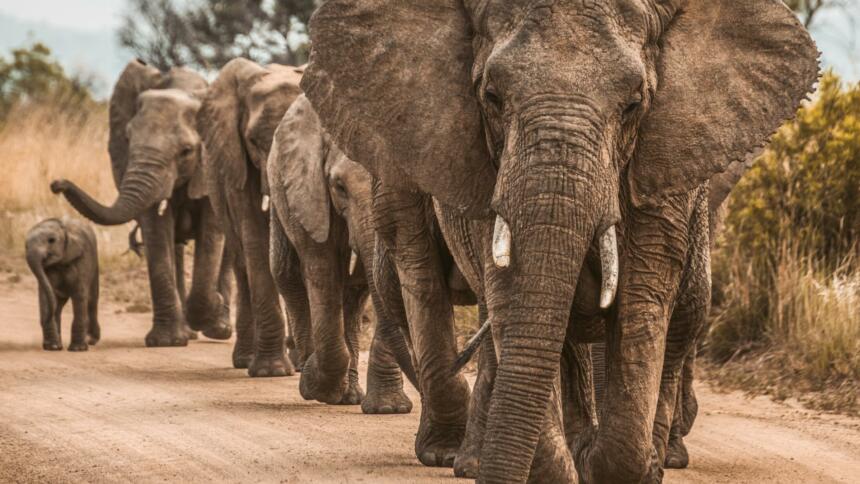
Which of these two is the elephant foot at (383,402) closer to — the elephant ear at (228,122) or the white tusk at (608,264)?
the elephant ear at (228,122)

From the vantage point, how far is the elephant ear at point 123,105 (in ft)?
48.7

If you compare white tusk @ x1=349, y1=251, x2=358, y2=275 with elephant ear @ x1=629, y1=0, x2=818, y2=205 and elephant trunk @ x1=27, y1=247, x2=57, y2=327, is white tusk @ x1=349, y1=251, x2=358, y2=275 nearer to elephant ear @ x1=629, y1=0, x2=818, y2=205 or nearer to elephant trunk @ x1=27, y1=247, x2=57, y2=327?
elephant ear @ x1=629, y1=0, x2=818, y2=205

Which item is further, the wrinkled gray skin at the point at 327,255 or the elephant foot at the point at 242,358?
the elephant foot at the point at 242,358

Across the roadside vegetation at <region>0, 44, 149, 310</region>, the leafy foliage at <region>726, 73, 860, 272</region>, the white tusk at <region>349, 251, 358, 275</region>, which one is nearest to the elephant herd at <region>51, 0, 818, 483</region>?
the white tusk at <region>349, 251, 358, 275</region>

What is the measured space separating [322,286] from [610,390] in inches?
145

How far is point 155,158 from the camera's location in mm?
13516

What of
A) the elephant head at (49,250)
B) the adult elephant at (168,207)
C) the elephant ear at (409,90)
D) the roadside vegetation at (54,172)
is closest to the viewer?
the elephant ear at (409,90)

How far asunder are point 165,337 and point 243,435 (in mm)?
5341

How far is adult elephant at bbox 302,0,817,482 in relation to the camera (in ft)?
15.6

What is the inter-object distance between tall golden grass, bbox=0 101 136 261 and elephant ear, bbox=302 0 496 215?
12.3 m

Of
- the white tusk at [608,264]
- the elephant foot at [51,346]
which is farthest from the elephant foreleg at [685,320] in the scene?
the elephant foot at [51,346]

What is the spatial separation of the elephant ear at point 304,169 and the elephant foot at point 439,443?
6.76 feet

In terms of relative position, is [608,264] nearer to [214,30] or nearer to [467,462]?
[467,462]

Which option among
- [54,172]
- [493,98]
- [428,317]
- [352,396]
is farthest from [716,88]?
[54,172]
